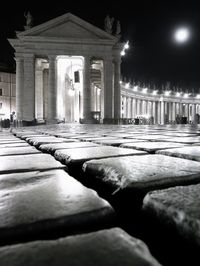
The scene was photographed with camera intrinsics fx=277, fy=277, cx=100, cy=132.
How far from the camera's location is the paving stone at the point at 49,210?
0.66m

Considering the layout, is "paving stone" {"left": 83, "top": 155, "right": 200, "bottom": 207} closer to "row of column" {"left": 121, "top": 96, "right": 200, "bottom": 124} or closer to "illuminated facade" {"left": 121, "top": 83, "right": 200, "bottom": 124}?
"illuminated facade" {"left": 121, "top": 83, "right": 200, "bottom": 124}

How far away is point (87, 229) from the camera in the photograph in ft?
2.22

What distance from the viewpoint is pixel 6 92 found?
48.5 metres

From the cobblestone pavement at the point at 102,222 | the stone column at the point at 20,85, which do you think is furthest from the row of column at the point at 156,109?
the cobblestone pavement at the point at 102,222

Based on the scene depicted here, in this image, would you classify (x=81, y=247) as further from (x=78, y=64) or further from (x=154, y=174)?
(x=78, y=64)

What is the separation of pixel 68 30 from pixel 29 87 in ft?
22.6

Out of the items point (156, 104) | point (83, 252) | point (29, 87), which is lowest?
point (83, 252)

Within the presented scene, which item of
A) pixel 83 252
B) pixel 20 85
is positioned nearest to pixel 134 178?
pixel 83 252

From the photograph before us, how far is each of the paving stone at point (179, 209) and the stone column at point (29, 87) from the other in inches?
Answer: 1077

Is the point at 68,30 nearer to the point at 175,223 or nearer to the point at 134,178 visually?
the point at 134,178

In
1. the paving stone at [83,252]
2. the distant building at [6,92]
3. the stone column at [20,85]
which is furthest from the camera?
the distant building at [6,92]

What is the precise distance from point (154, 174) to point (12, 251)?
0.67 metres

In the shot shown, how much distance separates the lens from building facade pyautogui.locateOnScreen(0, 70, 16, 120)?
4775 cm

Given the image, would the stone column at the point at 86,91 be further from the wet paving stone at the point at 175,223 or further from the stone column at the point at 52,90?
the wet paving stone at the point at 175,223
